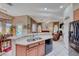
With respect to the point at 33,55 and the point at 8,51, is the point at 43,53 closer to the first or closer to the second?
the point at 33,55

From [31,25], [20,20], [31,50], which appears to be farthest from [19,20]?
[31,50]

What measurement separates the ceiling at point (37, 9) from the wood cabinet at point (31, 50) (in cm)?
61

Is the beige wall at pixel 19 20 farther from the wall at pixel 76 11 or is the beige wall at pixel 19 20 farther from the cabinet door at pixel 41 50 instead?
the wall at pixel 76 11

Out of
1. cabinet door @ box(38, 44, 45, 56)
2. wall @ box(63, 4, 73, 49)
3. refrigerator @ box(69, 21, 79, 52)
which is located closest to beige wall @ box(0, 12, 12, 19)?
cabinet door @ box(38, 44, 45, 56)

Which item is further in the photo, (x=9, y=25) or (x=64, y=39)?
(x=64, y=39)

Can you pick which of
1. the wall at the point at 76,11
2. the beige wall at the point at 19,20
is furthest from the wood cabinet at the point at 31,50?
the wall at the point at 76,11

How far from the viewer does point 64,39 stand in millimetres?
2150

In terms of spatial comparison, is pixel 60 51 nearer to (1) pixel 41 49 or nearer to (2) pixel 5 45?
(1) pixel 41 49

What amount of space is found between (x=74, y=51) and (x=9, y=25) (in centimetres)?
140

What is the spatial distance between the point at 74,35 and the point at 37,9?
91 cm

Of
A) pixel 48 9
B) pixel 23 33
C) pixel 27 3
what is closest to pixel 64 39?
pixel 48 9

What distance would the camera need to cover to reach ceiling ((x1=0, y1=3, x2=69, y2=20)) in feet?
6.53

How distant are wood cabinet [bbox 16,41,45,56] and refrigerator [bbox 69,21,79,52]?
2.04 ft

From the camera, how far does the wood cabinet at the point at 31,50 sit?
2012mm
